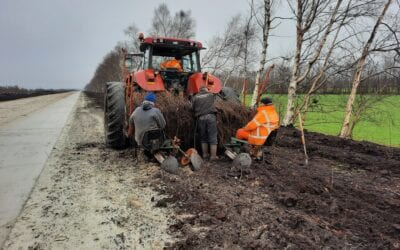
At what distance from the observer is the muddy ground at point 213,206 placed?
346 centimetres

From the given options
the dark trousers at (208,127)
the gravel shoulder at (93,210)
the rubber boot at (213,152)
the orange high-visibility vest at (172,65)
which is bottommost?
the gravel shoulder at (93,210)

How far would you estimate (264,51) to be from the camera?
41.5 ft

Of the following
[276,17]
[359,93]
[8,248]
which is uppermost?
[276,17]

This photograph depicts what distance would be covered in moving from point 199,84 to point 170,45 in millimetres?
1153

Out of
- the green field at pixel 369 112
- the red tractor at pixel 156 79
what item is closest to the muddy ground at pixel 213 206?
the red tractor at pixel 156 79

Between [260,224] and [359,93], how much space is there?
11227mm

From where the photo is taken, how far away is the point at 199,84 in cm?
721

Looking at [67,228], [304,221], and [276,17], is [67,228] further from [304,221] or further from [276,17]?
[276,17]

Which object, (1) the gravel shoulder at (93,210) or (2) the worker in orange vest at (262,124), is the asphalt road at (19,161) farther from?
(2) the worker in orange vest at (262,124)

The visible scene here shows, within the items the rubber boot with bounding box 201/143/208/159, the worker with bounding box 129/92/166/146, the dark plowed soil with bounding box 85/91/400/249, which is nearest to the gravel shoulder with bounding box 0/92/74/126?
the worker with bounding box 129/92/166/146

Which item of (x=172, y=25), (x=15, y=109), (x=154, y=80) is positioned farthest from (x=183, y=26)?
(x=154, y=80)

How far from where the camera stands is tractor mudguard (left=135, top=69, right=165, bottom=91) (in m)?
6.97

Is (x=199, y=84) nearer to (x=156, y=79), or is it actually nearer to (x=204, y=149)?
(x=156, y=79)

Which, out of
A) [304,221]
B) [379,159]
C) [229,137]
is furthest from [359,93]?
[304,221]
